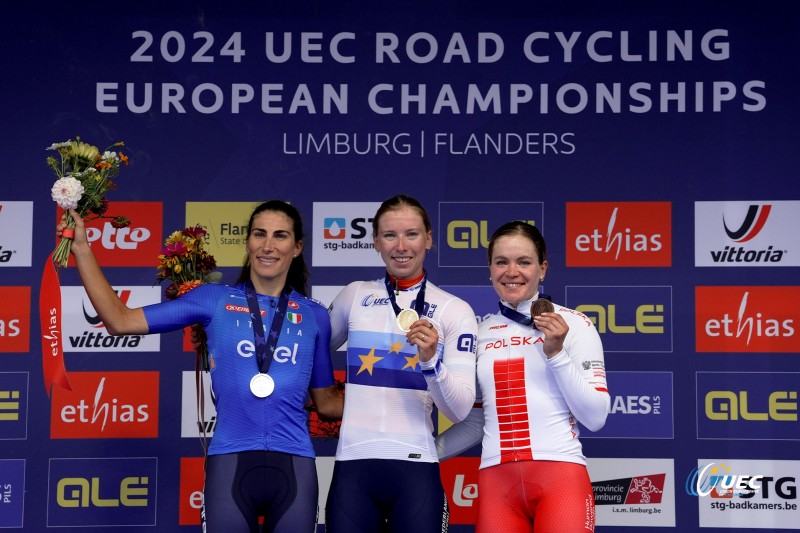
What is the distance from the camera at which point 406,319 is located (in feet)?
9.19

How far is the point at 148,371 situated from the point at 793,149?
9.48 feet

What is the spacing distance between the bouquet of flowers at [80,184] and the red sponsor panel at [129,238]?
1081 mm

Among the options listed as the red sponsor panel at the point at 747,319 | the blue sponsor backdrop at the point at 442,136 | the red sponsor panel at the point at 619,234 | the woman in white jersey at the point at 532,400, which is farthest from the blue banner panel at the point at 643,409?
the woman in white jersey at the point at 532,400

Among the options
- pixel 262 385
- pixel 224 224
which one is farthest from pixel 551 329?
pixel 224 224

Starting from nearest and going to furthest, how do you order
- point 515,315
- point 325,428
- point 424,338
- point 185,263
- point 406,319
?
point 424,338, point 406,319, point 515,315, point 185,263, point 325,428

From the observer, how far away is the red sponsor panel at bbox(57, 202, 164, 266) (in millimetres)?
4133

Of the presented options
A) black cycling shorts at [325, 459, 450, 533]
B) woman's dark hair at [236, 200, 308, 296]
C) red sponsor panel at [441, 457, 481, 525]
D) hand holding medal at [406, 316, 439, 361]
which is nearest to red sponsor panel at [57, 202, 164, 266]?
woman's dark hair at [236, 200, 308, 296]

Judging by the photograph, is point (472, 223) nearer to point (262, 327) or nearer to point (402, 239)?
point (402, 239)

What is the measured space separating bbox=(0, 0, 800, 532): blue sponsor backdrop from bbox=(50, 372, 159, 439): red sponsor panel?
1.6 inches

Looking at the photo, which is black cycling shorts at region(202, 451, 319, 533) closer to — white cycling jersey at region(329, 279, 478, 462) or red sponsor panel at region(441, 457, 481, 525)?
white cycling jersey at region(329, 279, 478, 462)

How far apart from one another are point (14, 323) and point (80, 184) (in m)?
1.47

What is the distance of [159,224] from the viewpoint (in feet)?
13.6

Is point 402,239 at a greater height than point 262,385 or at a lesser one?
greater

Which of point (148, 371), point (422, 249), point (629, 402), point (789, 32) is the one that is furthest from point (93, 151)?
point (789, 32)
